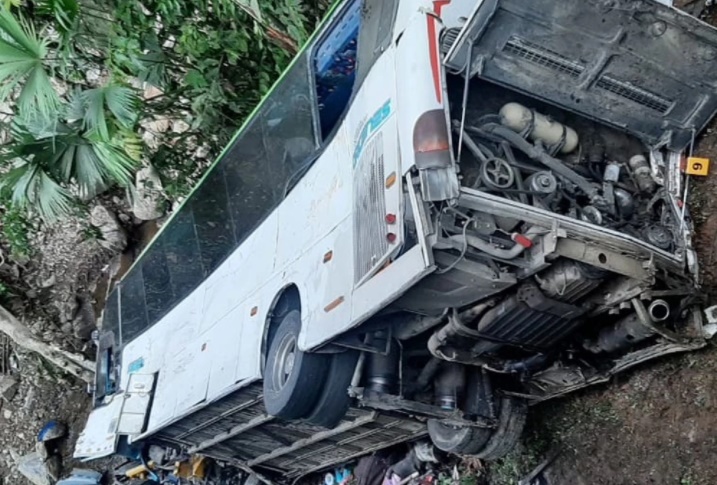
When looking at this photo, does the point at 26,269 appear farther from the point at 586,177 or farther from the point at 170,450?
the point at 586,177

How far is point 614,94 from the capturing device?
14.6ft

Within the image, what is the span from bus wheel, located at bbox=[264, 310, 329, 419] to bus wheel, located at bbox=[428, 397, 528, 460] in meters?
0.99

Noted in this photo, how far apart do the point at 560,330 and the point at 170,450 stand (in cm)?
623

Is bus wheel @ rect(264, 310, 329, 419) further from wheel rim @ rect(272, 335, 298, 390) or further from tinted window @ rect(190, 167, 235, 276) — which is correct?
tinted window @ rect(190, 167, 235, 276)

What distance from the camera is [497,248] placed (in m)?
4.03

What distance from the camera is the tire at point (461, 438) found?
549 cm

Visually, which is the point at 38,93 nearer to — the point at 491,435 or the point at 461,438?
the point at 461,438

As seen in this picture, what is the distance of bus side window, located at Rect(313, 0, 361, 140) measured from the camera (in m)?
5.45

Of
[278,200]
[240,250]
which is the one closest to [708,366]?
[278,200]

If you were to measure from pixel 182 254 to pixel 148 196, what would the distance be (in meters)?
3.51

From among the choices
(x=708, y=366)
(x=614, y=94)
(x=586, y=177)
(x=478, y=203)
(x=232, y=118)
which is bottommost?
(x=708, y=366)

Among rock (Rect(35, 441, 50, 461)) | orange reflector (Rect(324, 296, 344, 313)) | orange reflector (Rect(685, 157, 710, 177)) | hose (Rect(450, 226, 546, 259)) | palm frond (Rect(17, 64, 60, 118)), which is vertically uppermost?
palm frond (Rect(17, 64, 60, 118))

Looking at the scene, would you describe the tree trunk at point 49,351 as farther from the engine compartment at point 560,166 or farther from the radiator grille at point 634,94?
the radiator grille at point 634,94

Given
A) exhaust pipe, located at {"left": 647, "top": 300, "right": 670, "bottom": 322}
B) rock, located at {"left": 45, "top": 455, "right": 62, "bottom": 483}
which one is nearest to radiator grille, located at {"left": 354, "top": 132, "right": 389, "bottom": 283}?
exhaust pipe, located at {"left": 647, "top": 300, "right": 670, "bottom": 322}
